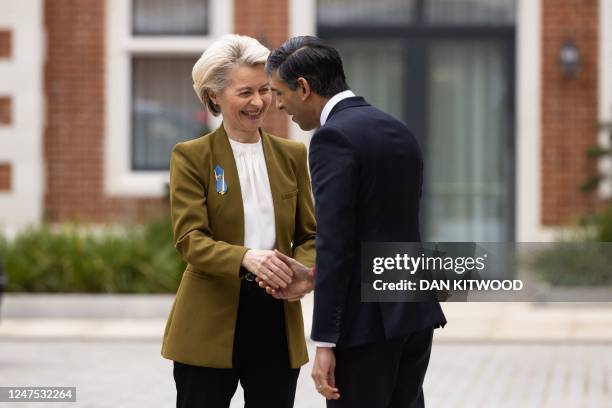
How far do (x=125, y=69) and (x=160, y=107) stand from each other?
0.71 metres

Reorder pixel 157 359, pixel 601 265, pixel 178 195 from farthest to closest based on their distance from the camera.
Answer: pixel 601 265
pixel 157 359
pixel 178 195

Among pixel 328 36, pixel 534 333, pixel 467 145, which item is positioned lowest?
pixel 534 333

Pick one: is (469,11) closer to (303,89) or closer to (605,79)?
(605,79)

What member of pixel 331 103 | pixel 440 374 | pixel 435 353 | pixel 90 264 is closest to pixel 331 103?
pixel 331 103

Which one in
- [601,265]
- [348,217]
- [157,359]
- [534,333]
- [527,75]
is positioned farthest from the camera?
[527,75]

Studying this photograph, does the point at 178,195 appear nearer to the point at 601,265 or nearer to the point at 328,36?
the point at 601,265

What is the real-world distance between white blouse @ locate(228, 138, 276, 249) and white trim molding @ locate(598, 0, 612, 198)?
12.9 m

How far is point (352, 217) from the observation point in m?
4.21

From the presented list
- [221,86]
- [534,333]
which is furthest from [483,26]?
[221,86]

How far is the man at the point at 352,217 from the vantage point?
422cm

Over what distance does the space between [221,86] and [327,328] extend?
0.97 metres

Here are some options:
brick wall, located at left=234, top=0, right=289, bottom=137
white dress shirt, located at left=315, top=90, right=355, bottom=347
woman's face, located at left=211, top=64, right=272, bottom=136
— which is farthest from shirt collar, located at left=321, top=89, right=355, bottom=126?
brick wall, located at left=234, top=0, right=289, bottom=137

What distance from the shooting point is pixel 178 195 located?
4.70 m

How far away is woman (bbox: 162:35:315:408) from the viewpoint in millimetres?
4727
